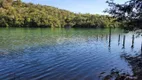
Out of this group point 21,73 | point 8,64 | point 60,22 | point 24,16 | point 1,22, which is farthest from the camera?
point 60,22

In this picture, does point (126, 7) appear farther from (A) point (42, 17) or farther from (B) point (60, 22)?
(B) point (60, 22)

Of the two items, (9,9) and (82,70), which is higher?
(9,9)

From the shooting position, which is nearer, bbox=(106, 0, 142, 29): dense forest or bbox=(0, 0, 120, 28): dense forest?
bbox=(106, 0, 142, 29): dense forest

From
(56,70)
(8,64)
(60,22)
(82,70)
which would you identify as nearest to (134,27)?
(82,70)

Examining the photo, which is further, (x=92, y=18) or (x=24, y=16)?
(x=92, y=18)

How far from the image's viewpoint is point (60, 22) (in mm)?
186875

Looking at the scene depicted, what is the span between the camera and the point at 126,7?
104 ft

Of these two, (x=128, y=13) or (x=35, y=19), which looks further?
(x=35, y=19)

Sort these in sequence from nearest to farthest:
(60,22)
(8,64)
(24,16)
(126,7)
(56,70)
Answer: (56,70) < (8,64) < (126,7) < (24,16) < (60,22)

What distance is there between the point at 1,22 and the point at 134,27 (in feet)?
410

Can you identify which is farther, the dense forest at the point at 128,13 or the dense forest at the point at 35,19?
the dense forest at the point at 35,19

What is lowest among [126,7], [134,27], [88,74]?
[88,74]

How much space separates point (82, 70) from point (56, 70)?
3.33 m

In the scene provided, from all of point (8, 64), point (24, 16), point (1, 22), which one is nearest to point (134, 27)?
point (8, 64)
